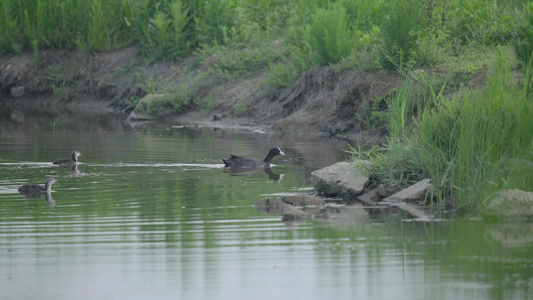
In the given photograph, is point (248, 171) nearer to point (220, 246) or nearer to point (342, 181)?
point (342, 181)

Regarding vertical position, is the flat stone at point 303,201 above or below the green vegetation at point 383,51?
below

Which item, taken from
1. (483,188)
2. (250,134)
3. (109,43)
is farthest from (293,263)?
(109,43)

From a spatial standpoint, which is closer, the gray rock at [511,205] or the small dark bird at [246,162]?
the gray rock at [511,205]

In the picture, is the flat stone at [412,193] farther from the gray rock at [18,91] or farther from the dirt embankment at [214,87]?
the gray rock at [18,91]

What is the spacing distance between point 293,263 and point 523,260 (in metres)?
2.33

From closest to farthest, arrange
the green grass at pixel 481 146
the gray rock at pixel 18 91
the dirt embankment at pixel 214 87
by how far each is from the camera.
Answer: the green grass at pixel 481 146 → the dirt embankment at pixel 214 87 → the gray rock at pixel 18 91

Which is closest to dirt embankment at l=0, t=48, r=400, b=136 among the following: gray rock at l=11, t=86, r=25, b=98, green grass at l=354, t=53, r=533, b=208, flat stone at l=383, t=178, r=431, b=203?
gray rock at l=11, t=86, r=25, b=98

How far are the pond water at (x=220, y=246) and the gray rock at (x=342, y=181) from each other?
57cm

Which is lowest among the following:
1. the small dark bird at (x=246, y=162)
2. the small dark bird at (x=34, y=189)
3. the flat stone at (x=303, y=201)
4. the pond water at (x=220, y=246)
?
the pond water at (x=220, y=246)

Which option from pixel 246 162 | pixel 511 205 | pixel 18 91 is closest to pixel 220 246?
pixel 511 205

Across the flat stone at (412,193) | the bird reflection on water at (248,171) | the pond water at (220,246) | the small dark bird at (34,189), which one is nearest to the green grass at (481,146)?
the flat stone at (412,193)

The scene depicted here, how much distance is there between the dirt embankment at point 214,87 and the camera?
2414cm

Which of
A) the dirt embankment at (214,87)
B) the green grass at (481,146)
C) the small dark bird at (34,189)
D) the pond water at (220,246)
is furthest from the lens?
the dirt embankment at (214,87)

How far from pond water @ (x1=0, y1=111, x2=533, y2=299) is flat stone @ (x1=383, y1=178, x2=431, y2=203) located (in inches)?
31.3
